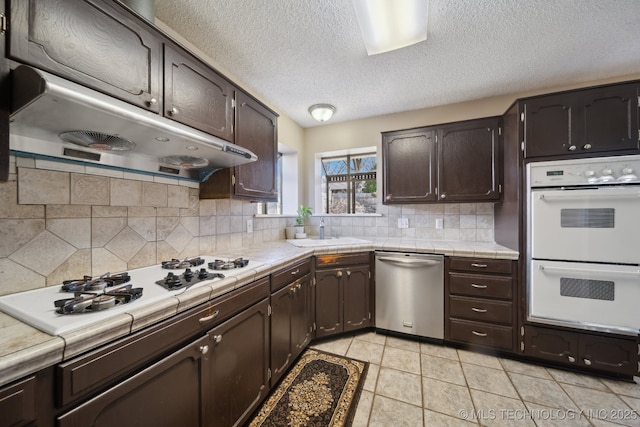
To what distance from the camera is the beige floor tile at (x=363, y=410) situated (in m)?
1.35

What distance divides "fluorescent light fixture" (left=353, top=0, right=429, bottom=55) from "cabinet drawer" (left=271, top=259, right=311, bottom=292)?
1.73 m

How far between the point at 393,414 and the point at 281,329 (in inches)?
33.5

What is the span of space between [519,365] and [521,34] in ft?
8.10

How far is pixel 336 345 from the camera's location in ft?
7.06

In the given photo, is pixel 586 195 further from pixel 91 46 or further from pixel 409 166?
pixel 91 46

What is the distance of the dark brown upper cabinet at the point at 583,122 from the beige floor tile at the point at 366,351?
80.7 inches

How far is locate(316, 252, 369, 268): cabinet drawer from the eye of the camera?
2.15 m

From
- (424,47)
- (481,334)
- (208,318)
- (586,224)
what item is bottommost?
(481,334)

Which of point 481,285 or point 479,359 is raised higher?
point 481,285

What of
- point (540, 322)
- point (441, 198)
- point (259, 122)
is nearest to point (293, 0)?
point (259, 122)

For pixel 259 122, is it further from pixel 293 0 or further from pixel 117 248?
pixel 117 248

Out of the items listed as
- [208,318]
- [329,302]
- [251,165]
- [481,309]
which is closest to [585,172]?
[481,309]

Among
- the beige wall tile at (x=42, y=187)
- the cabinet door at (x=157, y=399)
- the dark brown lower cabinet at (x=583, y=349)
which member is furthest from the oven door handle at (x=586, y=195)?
the beige wall tile at (x=42, y=187)

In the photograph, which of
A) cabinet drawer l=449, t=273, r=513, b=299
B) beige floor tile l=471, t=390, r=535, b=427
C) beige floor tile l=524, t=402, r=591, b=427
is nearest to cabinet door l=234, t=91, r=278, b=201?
cabinet drawer l=449, t=273, r=513, b=299
